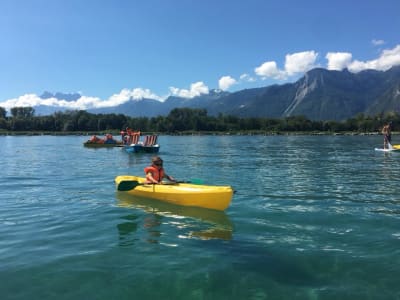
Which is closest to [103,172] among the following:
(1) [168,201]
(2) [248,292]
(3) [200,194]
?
(1) [168,201]

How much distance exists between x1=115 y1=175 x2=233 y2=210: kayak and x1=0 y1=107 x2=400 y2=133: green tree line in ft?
529

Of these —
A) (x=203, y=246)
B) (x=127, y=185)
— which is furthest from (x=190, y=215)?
(x=203, y=246)

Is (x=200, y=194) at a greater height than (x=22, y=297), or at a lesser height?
greater

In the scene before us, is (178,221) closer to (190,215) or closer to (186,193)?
(190,215)

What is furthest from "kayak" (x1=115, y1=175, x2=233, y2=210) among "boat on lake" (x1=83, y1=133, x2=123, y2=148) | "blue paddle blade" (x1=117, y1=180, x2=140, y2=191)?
"boat on lake" (x1=83, y1=133, x2=123, y2=148)

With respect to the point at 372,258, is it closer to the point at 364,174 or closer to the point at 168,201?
the point at 168,201

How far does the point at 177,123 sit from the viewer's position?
18062cm

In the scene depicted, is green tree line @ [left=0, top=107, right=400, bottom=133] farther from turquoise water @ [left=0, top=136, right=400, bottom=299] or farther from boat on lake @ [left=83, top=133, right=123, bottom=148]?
turquoise water @ [left=0, top=136, right=400, bottom=299]

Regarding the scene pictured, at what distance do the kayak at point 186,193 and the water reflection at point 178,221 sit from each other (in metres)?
0.24

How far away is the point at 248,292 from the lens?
745cm

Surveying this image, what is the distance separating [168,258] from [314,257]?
3.51 m

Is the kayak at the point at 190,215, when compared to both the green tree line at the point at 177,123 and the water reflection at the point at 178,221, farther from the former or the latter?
the green tree line at the point at 177,123

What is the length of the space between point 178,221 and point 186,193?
4.54 ft

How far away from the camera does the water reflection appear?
36.2 ft
